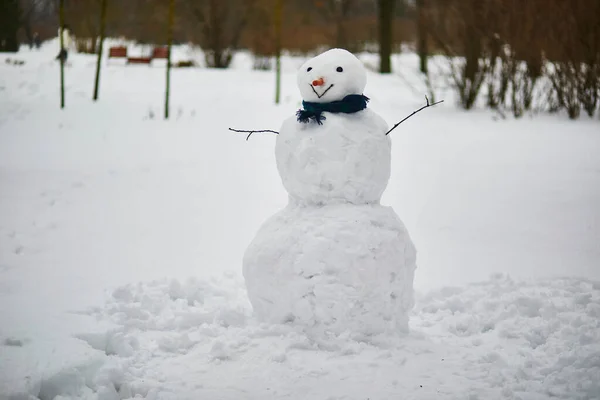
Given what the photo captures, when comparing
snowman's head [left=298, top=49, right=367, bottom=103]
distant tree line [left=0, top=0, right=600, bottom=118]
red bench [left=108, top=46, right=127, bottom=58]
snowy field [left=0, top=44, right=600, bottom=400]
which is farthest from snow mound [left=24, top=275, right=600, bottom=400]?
red bench [left=108, top=46, right=127, bottom=58]

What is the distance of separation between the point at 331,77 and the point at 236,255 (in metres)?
2.82

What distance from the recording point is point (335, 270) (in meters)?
3.86

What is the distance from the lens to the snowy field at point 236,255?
3617mm

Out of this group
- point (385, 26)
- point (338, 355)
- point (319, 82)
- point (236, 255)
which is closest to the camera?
point (338, 355)

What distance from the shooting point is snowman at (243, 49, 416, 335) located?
3.88 m

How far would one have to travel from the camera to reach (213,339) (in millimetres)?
4047

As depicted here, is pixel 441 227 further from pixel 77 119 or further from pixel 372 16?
pixel 372 16

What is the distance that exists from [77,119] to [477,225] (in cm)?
796

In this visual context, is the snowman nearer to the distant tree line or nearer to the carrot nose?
the carrot nose

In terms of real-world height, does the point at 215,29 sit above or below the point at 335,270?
above

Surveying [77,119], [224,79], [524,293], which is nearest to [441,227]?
[524,293]

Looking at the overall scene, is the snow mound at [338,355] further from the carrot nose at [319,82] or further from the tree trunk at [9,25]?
the tree trunk at [9,25]

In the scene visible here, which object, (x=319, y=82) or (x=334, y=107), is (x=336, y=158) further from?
(x=319, y=82)

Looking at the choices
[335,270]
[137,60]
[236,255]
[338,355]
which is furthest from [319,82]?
[137,60]
